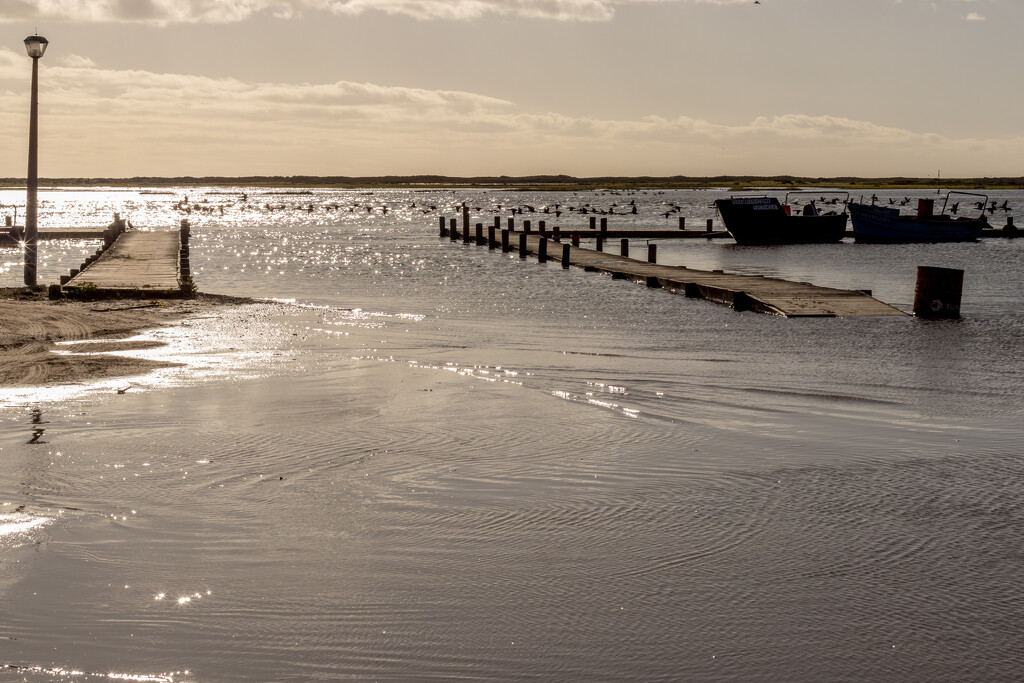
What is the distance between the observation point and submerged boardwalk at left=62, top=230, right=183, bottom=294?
21.7 metres

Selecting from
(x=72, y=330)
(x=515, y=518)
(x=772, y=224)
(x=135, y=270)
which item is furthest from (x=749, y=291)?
(x=772, y=224)

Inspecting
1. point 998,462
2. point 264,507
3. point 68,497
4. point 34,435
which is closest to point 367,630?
point 264,507

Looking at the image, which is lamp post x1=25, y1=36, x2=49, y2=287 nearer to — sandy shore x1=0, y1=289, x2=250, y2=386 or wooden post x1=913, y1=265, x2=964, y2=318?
sandy shore x1=0, y1=289, x2=250, y2=386

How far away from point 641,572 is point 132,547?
304cm

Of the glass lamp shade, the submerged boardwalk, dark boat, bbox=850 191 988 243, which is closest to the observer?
the glass lamp shade

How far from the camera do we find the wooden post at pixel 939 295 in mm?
20922

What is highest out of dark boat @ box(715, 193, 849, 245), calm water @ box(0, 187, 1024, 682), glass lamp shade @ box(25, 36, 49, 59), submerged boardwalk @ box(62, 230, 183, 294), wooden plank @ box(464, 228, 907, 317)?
glass lamp shade @ box(25, 36, 49, 59)

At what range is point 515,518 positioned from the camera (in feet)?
23.7

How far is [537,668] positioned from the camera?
501 cm

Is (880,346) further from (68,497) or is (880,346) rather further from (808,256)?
(808,256)

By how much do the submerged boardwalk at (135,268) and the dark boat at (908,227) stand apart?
34355 millimetres

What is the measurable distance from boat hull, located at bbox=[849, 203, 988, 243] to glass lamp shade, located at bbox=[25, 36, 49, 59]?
42.2 m

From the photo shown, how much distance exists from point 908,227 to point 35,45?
147ft

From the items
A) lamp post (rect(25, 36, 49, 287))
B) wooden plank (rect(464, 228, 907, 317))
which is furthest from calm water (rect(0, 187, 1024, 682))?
lamp post (rect(25, 36, 49, 287))
